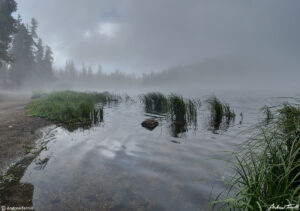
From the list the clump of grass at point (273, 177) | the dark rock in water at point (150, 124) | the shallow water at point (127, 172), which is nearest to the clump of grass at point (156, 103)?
the dark rock in water at point (150, 124)

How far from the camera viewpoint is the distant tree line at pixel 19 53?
83.8 ft

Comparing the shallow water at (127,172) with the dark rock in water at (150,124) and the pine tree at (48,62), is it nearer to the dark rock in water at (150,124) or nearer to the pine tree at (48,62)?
the dark rock in water at (150,124)

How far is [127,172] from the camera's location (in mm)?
4512

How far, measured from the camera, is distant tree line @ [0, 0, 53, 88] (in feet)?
83.8

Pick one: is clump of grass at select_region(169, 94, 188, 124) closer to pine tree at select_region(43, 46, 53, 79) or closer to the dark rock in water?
the dark rock in water

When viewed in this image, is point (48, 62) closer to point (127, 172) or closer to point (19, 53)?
point (19, 53)

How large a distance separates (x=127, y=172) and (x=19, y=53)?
187ft

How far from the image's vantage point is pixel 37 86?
5697 centimetres

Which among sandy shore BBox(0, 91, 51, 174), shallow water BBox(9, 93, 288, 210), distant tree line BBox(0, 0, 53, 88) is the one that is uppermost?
distant tree line BBox(0, 0, 53, 88)

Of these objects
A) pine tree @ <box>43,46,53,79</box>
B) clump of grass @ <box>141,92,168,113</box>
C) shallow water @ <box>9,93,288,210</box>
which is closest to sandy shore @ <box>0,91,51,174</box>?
shallow water @ <box>9,93,288,210</box>

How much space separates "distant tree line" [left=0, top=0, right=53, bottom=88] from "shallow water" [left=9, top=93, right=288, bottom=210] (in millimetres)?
26662

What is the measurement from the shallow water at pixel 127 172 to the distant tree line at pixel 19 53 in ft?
87.5

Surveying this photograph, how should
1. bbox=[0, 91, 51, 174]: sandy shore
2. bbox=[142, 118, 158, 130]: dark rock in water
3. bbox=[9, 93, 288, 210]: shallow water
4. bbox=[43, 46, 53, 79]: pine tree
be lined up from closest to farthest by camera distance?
bbox=[9, 93, 288, 210]: shallow water, bbox=[0, 91, 51, 174]: sandy shore, bbox=[142, 118, 158, 130]: dark rock in water, bbox=[43, 46, 53, 79]: pine tree

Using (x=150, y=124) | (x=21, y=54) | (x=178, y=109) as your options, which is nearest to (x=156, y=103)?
(x=178, y=109)
